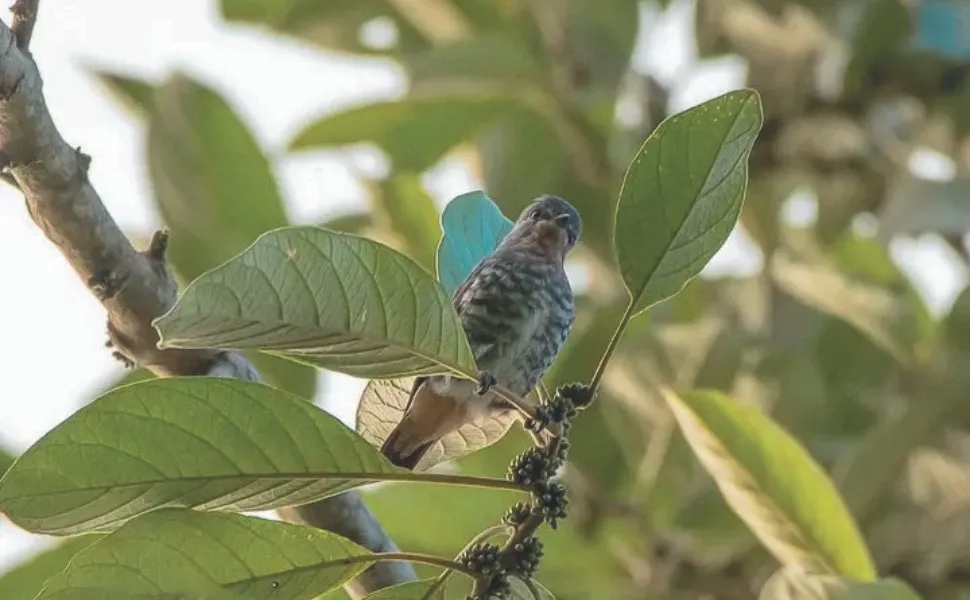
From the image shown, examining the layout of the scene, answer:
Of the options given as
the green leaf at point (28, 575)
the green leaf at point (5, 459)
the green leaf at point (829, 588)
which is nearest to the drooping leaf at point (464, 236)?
the green leaf at point (829, 588)

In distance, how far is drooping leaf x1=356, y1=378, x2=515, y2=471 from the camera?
0.91 m

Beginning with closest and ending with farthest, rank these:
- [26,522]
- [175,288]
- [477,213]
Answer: [26,522], [175,288], [477,213]

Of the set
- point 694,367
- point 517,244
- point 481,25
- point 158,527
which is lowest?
point 158,527

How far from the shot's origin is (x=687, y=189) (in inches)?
31.8

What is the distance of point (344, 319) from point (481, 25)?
1442mm

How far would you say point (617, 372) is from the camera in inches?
65.5

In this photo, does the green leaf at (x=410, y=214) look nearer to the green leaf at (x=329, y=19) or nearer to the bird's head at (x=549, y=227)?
the green leaf at (x=329, y=19)

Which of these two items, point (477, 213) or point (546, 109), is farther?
point (546, 109)

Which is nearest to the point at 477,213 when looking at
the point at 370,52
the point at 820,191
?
the point at 820,191

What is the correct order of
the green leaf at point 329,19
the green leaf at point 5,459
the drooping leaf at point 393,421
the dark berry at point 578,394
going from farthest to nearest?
1. the green leaf at point 329,19
2. the green leaf at point 5,459
3. the drooping leaf at point 393,421
4. the dark berry at point 578,394

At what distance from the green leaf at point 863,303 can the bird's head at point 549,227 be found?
2.07ft

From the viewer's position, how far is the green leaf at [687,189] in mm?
797

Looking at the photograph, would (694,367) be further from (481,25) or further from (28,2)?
(28,2)

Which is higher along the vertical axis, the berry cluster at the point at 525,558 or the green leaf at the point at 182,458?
the green leaf at the point at 182,458
